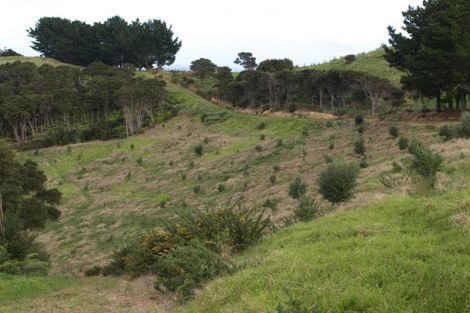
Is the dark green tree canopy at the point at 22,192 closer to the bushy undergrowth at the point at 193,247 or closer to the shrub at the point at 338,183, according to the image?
the bushy undergrowth at the point at 193,247

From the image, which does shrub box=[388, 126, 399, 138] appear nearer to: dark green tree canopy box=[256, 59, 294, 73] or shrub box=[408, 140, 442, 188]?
shrub box=[408, 140, 442, 188]

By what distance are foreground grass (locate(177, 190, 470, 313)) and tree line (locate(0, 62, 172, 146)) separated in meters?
60.3

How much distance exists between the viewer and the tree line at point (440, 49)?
33678 mm

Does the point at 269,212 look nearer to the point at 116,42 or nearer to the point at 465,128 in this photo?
the point at 465,128

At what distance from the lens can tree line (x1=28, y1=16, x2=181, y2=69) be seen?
338 feet

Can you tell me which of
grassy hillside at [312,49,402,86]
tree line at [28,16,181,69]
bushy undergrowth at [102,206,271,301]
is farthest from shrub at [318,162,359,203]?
tree line at [28,16,181,69]

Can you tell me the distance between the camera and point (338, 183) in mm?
17891

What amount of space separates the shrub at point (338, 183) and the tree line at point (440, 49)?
61.3 feet

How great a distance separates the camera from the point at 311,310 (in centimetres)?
631

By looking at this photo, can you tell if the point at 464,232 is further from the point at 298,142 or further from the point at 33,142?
the point at 33,142

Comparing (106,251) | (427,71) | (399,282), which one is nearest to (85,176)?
(106,251)

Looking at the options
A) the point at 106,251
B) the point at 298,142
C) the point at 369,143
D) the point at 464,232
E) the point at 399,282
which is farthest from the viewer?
the point at 298,142

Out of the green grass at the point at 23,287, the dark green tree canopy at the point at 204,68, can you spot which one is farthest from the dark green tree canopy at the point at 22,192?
the dark green tree canopy at the point at 204,68

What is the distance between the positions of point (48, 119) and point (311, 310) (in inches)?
3157
